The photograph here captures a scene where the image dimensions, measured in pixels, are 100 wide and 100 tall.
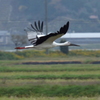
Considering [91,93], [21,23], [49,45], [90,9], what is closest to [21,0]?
[90,9]

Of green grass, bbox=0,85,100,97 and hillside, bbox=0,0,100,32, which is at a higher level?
hillside, bbox=0,0,100,32

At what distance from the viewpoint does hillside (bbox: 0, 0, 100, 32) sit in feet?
207

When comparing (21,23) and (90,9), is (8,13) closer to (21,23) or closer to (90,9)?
(21,23)

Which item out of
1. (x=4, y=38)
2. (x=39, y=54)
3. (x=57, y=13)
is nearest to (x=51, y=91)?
(x=39, y=54)

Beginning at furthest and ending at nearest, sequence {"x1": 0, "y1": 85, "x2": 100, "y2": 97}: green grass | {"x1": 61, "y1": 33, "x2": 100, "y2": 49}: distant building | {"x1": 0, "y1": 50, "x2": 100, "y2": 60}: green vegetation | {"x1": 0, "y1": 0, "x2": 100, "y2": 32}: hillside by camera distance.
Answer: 1. {"x1": 0, "y1": 0, "x2": 100, "y2": 32}: hillside
2. {"x1": 61, "y1": 33, "x2": 100, "y2": 49}: distant building
3. {"x1": 0, "y1": 50, "x2": 100, "y2": 60}: green vegetation
4. {"x1": 0, "y1": 85, "x2": 100, "y2": 97}: green grass

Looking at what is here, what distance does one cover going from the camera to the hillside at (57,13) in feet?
207

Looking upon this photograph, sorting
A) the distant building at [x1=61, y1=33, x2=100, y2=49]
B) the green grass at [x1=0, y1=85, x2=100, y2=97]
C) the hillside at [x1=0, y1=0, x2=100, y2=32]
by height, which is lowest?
the distant building at [x1=61, y1=33, x2=100, y2=49]

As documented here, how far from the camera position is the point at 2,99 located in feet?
40.2

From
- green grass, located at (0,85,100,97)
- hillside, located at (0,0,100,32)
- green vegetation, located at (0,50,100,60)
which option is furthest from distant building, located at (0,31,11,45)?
green grass, located at (0,85,100,97)

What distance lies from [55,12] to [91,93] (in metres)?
59.1

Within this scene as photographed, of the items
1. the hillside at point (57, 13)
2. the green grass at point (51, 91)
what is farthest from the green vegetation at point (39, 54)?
the hillside at point (57, 13)

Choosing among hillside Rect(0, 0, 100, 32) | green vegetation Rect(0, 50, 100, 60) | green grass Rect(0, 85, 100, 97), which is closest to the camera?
green grass Rect(0, 85, 100, 97)

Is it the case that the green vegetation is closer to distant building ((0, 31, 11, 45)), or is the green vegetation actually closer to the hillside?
distant building ((0, 31, 11, 45))

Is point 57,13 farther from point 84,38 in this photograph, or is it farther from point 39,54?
point 39,54
